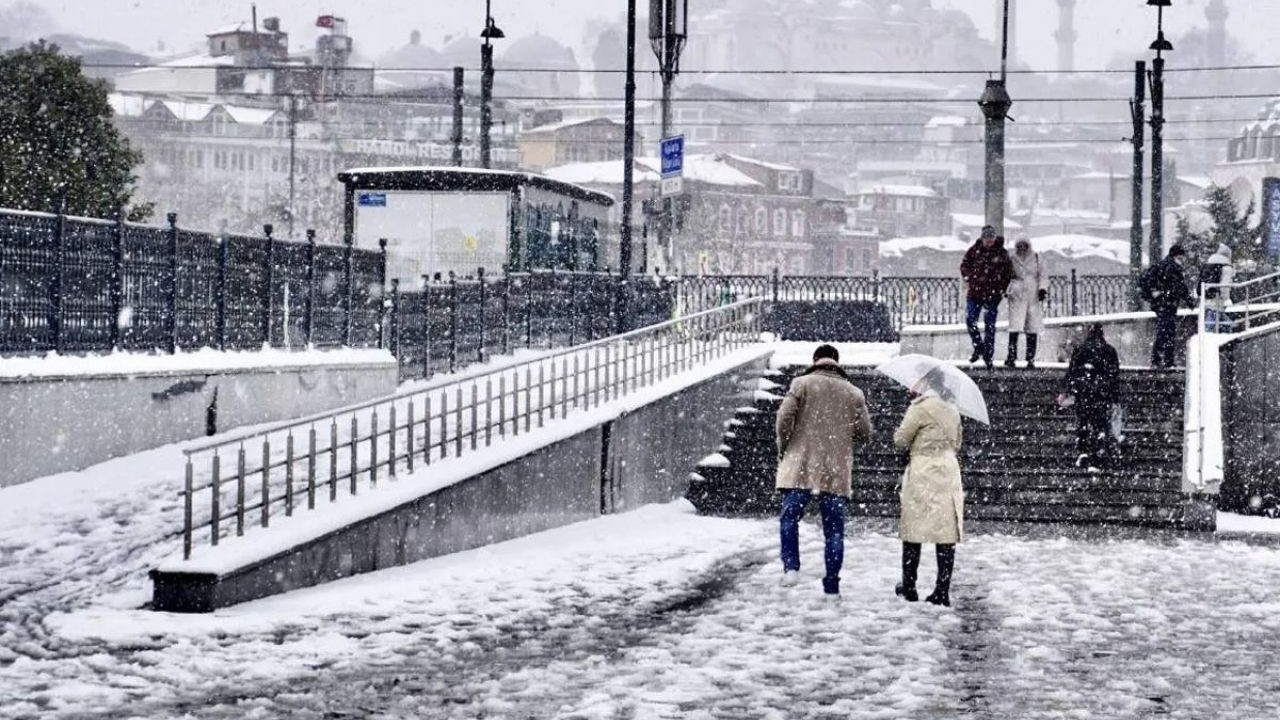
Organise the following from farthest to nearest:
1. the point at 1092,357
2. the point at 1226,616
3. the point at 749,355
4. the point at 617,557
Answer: the point at 749,355 < the point at 1092,357 < the point at 617,557 < the point at 1226,616

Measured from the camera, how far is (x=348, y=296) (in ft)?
69.8

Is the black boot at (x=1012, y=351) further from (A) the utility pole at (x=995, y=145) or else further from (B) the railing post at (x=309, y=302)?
(B) the railing post at (x=309, y=302)

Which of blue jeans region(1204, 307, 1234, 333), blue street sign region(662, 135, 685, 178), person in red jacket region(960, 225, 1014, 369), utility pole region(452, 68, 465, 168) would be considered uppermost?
utility pole region(452, 68, 465, 168)

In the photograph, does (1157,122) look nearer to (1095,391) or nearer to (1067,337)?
(1067,337)

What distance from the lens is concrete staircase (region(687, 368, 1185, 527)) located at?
18047 millimetres

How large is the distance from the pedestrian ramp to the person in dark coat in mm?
3934

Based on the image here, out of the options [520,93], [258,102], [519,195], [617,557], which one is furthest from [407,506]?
[520,93]

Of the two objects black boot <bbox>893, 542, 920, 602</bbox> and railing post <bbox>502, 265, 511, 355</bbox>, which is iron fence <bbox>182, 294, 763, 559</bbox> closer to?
railing post <bbox>502, 265, 511, 355</bbox>

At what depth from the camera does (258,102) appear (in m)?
119

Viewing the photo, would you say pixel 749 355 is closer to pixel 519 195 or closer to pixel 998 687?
pixel 519 195

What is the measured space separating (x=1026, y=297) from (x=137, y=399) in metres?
10.8

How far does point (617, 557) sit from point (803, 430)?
8.28 ft

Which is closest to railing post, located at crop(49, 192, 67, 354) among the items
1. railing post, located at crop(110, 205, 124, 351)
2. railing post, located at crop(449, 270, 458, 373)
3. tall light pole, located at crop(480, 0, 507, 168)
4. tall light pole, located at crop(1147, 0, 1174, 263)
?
railing post, located at crop(110, 205, 124, 351)

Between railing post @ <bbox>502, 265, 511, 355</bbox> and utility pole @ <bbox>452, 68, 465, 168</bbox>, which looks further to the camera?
utility pole @ <bbox>452, 68, 465, 168</bbox>
